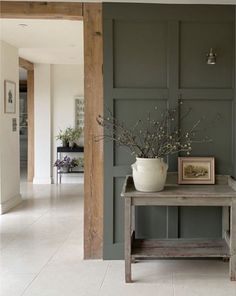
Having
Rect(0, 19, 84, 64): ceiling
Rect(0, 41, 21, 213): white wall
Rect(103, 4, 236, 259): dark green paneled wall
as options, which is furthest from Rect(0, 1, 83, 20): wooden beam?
Rect(0, 41, 21, 213): white wall

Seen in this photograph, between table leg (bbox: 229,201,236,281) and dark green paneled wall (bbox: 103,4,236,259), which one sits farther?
dark green paneled wall (bbox: 103,4,236,259)

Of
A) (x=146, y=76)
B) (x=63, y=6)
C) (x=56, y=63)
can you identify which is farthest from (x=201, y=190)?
(x=56, y=63)

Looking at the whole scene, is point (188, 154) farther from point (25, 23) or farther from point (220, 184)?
point (25, 23)

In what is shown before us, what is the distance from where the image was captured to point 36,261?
12.1 feet

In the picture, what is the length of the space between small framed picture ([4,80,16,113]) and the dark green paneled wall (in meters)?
2.58

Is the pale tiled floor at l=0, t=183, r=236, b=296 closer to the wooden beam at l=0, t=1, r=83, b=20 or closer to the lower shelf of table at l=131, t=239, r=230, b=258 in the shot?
the lower shelf of table at l=131, t=239, r=230, b=258

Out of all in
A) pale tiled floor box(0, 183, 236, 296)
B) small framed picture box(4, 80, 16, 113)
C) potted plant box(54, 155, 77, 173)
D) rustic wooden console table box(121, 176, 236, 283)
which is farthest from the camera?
potted plant box(54, 155, 77, 173)

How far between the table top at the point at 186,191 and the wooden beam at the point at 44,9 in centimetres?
159

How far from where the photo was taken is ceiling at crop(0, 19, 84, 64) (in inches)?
187

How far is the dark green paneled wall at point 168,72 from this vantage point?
362 centimetres

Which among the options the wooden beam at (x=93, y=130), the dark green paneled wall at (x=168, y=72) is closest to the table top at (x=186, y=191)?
the dark green paneled wall at (x=168, y=72)

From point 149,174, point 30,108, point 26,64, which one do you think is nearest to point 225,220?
point 149,174

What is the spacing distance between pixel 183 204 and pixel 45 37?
11.1ft

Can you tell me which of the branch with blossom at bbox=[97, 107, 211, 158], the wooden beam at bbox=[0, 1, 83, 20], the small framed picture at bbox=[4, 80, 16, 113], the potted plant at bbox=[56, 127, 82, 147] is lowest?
the potted plant at bbox=[56, 127, 82, 147]
